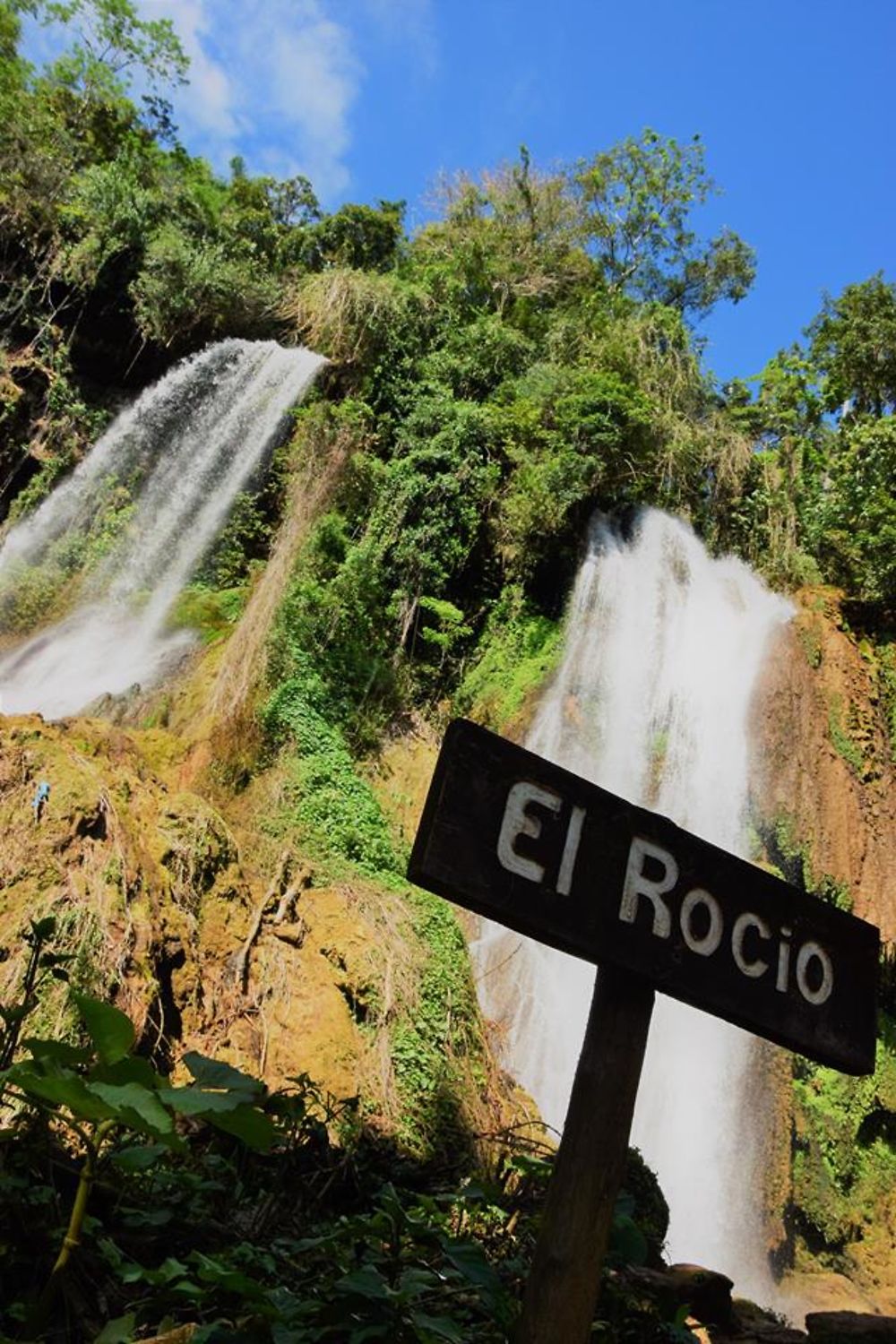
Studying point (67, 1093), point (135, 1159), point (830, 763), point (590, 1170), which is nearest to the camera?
point (67, 1093)

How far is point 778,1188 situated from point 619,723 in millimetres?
5100

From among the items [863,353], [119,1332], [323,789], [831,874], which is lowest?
[119,1332]

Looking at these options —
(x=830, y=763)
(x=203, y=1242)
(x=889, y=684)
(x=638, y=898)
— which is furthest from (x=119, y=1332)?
(x=889, y=684)

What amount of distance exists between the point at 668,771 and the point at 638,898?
943cm

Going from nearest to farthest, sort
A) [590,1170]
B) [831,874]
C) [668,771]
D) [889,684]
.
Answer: [590,1170], [831,874], [668,771], [889,684]

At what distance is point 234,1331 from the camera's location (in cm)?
154

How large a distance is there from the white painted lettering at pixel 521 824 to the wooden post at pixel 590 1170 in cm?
31

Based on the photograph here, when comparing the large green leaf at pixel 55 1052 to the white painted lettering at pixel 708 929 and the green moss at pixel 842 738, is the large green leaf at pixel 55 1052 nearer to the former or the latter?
the white painted lettering at pixel 708 929

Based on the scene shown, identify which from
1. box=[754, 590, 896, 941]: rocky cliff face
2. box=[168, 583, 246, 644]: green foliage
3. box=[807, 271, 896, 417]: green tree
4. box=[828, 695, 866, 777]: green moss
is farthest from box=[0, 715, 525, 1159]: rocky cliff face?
box=[807, 271, 896, 417]: green tree

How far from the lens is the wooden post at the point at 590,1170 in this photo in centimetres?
178

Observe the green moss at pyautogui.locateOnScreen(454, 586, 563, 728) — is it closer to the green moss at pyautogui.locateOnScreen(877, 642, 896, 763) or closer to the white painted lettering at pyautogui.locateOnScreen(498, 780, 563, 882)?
the green moss at pyautogui.locateOnScreen(877, 642, 896, 763)

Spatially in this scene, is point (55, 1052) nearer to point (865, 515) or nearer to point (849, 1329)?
point (849, 1329)

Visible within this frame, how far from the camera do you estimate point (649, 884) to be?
7.27 ft

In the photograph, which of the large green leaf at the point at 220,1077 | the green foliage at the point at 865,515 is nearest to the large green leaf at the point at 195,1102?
the large green leaf at the point at 220,1077
